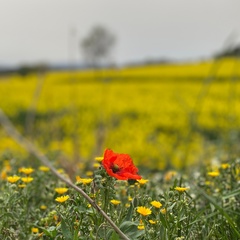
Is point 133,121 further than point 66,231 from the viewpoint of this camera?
Yes

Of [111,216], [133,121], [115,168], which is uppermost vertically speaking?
[115,168]

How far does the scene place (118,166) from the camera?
1224mm

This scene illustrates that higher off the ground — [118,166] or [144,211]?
[118,166]

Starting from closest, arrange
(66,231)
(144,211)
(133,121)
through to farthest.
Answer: (66,231) → (144,211) → (133,121)

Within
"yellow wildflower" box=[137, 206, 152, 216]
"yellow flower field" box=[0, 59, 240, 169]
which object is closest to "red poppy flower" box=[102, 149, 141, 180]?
"yellow wildflower" box=[137, 206, 152, 216]

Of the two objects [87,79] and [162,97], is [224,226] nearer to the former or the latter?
[162,97]

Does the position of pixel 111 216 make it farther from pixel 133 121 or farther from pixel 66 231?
pixel 133 121

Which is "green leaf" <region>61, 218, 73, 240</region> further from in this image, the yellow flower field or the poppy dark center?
the yellow flower field

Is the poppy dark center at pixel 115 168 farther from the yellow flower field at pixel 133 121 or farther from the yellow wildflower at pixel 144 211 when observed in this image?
the yellow flower field at pixel 133 121

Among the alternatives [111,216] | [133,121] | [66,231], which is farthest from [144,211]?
[133,121]

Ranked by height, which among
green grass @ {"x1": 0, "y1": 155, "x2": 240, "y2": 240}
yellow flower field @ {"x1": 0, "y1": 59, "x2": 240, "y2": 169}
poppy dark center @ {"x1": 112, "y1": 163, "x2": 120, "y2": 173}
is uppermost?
poppy dark center @ {"x1": 112, "y1": 163, "x2": 120, "y2": 173}

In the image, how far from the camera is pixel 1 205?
1.50 meters

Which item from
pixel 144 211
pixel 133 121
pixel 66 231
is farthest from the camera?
pixel 133 121

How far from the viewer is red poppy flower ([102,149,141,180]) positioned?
3.91ft
